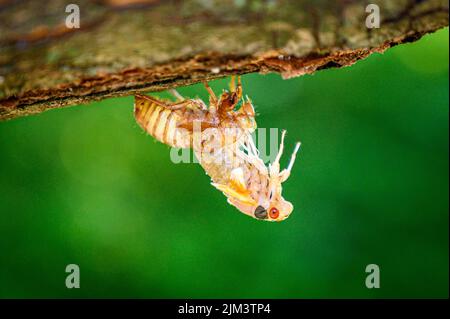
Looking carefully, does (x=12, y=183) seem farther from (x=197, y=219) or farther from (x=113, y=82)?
(x=113, y=82)

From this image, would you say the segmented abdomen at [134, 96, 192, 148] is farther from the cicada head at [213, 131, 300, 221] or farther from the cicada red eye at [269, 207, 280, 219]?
the cicada red eye at [269, 207, 280, 219]

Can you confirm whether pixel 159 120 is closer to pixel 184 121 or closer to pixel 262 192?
pixel 184 121

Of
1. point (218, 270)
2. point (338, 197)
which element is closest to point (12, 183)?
point (218, 270)

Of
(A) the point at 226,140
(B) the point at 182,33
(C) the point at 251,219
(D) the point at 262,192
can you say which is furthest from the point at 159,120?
(C) the point at 251,219

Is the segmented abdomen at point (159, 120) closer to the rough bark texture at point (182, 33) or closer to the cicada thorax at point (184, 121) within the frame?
the cicada thorax at point (184, 121)

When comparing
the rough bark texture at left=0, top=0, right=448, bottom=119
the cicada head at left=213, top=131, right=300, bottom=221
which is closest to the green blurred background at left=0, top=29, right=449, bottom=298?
the cicada head at left=213, top=131, right=300, bottom=221

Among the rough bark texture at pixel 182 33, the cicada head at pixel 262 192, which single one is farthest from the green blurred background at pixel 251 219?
the rough bark texture at pixel 182 33
